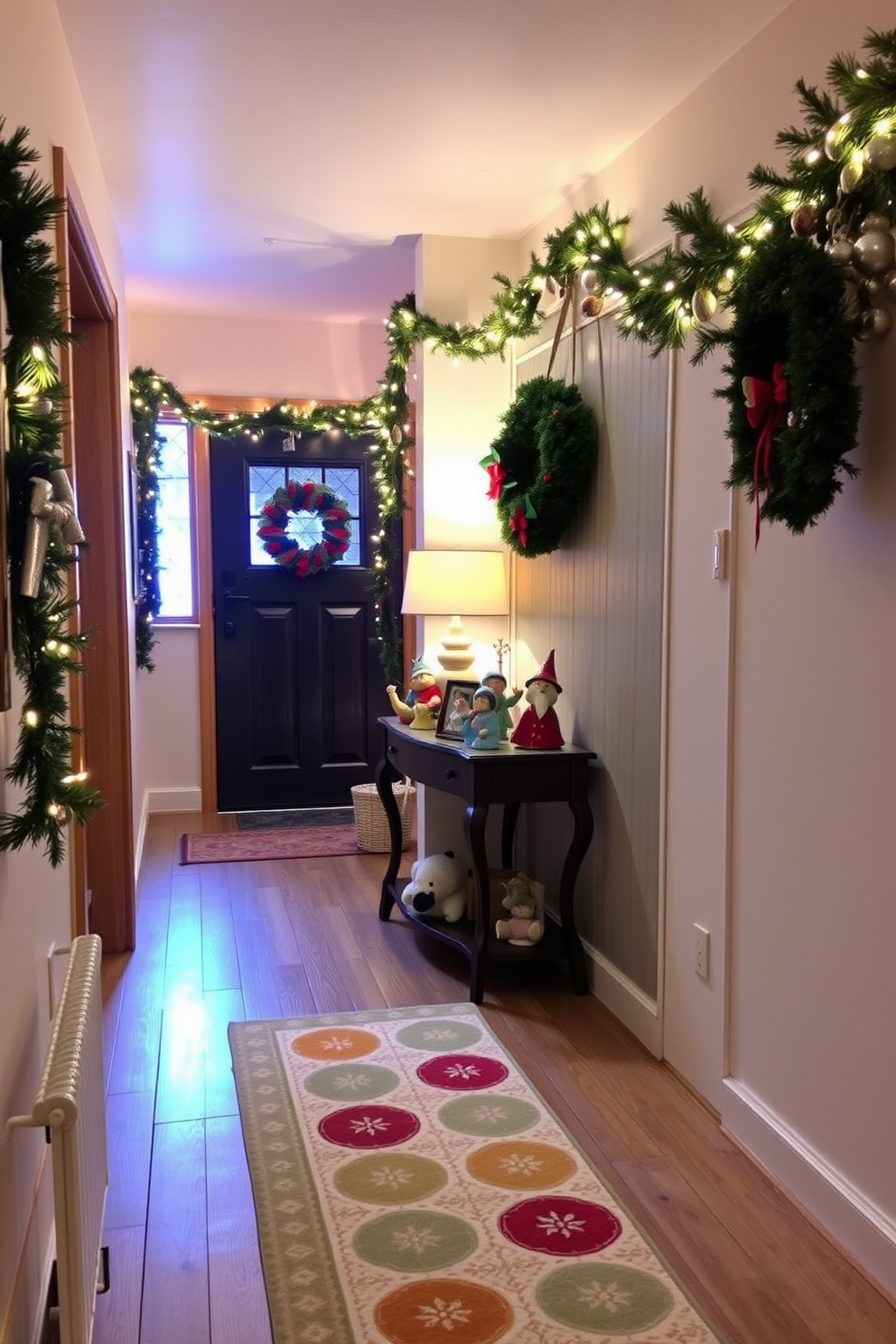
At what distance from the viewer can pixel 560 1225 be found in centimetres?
212

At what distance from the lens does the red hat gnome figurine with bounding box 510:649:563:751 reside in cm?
331

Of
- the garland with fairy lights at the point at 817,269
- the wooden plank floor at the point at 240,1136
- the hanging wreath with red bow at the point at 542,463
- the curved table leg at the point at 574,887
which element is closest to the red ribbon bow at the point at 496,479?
the hanging wreath with red bow at the point at 542,463

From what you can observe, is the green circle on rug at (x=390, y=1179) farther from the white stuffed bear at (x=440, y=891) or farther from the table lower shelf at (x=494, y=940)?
the white stuffed bear at (x=440, y=891)

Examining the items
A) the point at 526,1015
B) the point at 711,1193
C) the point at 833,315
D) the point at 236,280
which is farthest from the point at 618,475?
the point at 236,280

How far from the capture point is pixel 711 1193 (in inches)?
88.4

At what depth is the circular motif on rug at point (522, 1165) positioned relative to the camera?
2.27 meters

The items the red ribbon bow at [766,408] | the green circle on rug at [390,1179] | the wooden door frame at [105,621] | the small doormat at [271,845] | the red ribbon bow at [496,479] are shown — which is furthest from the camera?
the small doormat at [271,845]

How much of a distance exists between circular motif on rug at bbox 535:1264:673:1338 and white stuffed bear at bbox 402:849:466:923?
165 centimetres

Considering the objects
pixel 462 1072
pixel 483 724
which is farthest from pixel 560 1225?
pixel 483 724

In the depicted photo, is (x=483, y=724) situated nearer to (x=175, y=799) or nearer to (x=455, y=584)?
(x=455, y=584)

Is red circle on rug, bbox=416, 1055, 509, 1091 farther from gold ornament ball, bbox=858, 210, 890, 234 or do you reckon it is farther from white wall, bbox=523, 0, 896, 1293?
gold ornament ball, bbox=858, 210, 890, 234

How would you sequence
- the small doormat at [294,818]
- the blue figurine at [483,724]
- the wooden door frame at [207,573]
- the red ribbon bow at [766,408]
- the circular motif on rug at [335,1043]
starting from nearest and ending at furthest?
the red ribbon bow at [766,408] < the circular motif on rug at [335,1043] < the blue figurine at [483,724] < the small doormat at [294,818] < the wooden door frame at [207,573]

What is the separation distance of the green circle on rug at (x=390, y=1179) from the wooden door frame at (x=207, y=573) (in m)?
3.51

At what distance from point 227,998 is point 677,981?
51.3 inches
